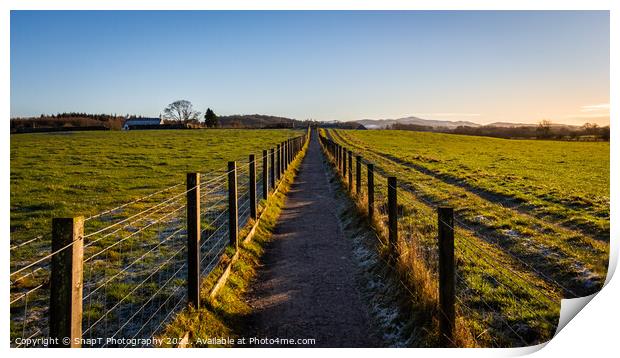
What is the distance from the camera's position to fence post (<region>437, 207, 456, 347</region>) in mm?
4797

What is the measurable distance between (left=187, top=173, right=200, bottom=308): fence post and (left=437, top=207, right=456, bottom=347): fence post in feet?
9.60

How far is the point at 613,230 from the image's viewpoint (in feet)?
29.7

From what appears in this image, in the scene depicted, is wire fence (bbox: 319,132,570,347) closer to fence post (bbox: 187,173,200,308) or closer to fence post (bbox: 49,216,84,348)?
fence post (bbox: 187,173,200,308)

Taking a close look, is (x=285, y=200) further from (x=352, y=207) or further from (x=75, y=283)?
(x=75, y=283)

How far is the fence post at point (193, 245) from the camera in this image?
5.73 m

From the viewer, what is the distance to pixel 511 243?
9.70 metres

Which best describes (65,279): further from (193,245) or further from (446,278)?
(446,278)

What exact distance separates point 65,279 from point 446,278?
3609 mm

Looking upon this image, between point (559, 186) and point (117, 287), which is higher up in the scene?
point (559, 186)

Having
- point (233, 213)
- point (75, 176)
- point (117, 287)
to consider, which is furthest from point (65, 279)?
point (75, 176)

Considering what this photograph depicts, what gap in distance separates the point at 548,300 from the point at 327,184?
42.3 ft

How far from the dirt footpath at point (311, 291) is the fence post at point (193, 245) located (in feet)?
2.78

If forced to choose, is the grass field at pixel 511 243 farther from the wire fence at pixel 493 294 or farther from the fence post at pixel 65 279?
the fence post at pixel 65 279
